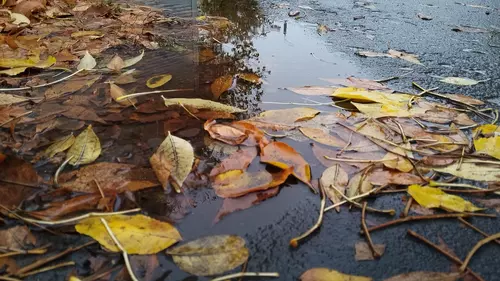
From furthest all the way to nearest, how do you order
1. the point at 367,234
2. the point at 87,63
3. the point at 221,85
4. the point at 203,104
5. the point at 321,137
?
1. the point at 87,63
2. the point at 221,85
3. the point at 203,104
4. the point at 321,137
5. the point at 367,234

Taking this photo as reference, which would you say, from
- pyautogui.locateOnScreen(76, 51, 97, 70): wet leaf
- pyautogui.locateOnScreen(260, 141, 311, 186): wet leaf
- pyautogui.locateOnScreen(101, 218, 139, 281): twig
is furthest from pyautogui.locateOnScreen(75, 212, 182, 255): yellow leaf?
pyautogui.locateOnScreen(76, 51, 97, 70): wet leaf

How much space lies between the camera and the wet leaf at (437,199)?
92 cm

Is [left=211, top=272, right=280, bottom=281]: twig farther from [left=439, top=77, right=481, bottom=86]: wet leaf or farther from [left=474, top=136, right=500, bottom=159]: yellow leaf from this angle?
[left=439, top=77, right=481, bottom=86]: wet leaf

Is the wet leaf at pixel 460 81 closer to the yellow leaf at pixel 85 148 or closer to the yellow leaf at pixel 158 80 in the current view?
the yellow leaf at pixel 158 80

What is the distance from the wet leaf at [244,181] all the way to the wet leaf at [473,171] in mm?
443

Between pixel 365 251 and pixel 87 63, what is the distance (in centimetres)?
144

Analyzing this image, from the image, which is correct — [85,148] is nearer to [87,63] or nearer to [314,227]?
[314,227]

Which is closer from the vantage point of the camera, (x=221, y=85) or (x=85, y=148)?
(x=85, y=148)

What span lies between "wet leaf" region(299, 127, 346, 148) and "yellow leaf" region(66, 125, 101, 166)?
0.62m

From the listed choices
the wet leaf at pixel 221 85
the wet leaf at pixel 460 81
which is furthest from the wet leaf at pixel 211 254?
the wet leaf at pixel 460 81

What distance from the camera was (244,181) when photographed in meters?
0.97

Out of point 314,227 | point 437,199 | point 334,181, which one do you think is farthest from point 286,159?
point 437,199

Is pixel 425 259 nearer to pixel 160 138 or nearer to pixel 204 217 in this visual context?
pixel 204 217

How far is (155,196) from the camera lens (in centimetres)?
92
